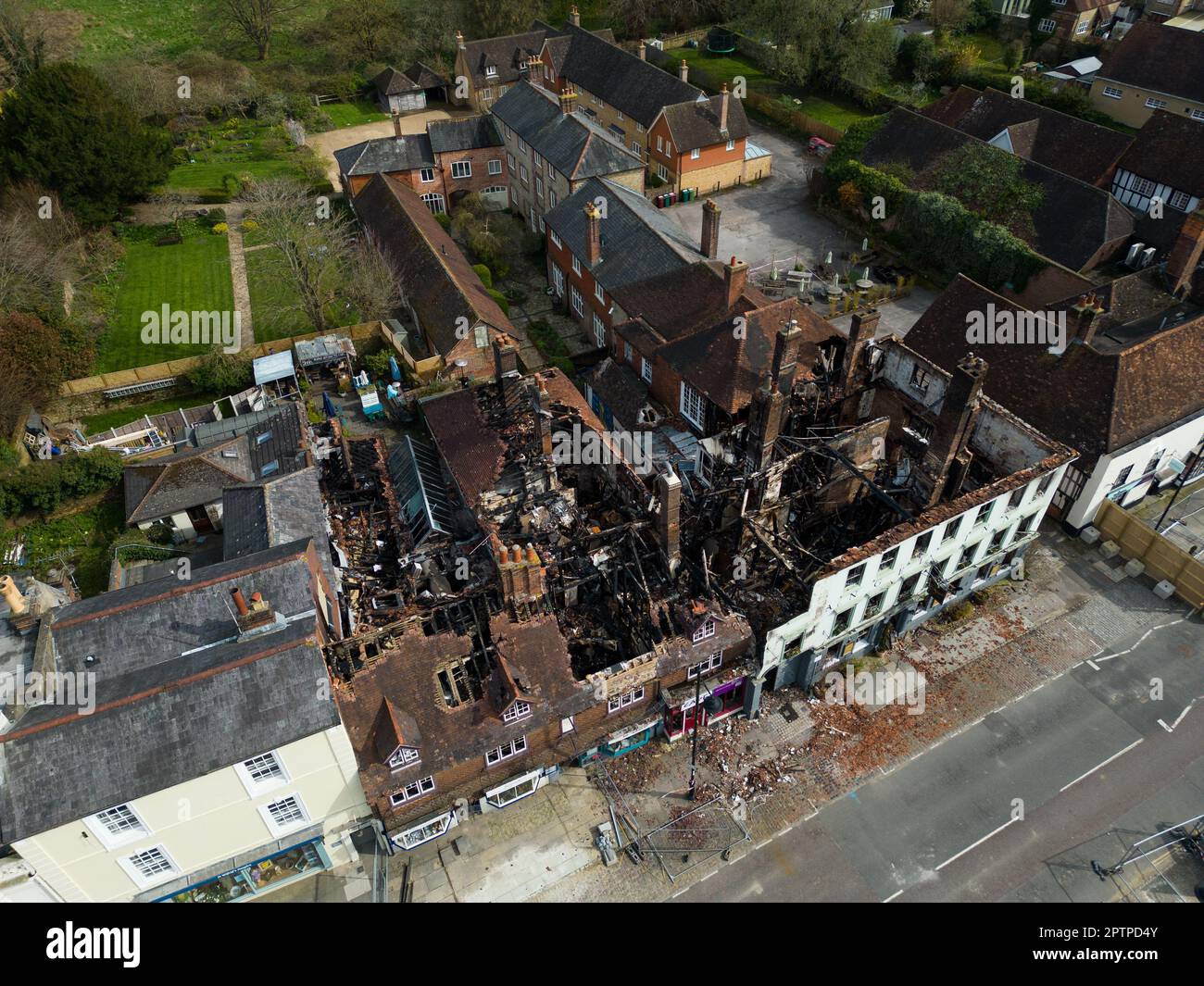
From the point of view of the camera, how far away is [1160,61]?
70312 millimetres

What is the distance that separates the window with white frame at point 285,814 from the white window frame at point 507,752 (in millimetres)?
6327

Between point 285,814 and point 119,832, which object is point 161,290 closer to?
point 119,832

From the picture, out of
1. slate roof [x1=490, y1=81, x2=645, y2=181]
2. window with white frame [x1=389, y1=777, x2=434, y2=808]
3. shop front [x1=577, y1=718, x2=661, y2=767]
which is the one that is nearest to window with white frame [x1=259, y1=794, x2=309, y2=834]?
window with white frame [x1=389, y1=777, x2=434, y2=808]

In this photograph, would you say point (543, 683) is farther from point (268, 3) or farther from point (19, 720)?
point (268, 3)

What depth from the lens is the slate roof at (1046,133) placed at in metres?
60.4

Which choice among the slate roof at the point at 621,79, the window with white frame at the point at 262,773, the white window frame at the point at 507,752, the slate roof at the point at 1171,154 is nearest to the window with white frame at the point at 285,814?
the window with white frame at the point at 262,773

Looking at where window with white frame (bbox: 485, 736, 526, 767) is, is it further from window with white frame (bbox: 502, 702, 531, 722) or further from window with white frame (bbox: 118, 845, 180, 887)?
window with white frame (bbox: 118, 845, 180, 887)

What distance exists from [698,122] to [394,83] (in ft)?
128

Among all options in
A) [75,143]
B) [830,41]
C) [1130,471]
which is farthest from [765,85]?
[1130,471]

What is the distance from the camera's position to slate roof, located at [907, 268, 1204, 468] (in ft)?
123

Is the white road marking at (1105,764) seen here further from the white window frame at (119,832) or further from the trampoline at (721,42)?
the trampoline at (721,42)

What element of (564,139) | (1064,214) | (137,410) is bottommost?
(137,410)

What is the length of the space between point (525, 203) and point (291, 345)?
25.3 metres

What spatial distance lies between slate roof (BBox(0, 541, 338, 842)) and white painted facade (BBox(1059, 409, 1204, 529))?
3547cm
